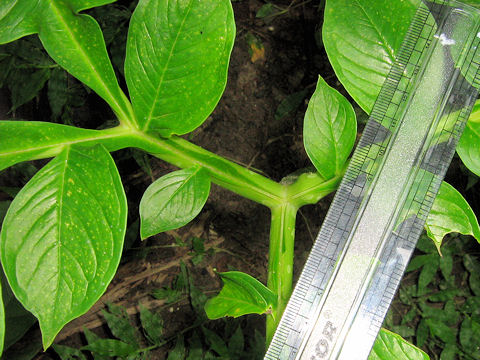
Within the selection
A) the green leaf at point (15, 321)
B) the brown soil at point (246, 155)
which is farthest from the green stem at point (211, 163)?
the green leaf at point (15, 321)

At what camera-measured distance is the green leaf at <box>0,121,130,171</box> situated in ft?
2.46

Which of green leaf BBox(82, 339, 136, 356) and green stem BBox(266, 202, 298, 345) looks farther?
green leaf BBox(82, 339, 136, 356)

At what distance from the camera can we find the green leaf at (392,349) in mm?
812

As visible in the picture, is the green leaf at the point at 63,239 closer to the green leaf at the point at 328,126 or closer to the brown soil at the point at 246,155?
the green leaf at the point at 328,126

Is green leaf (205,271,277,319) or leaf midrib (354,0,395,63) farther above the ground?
leaf midrib (354,0,395,63)

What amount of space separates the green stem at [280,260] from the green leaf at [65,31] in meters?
0.43

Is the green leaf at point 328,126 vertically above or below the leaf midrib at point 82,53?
above

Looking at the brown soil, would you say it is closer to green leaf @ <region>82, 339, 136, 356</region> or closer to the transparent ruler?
green leaf @ <region>82, 339, 136, 356</region>

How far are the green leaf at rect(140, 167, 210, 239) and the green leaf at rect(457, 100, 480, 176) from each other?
0.48m

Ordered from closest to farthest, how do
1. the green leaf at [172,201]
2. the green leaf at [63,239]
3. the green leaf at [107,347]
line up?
the green leaf at [63,239], the green leaf at [172,201], the green leaf at [107,347]

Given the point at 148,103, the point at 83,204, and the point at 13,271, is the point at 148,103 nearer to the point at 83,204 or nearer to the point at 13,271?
the point at 83,204

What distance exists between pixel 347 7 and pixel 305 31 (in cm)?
53

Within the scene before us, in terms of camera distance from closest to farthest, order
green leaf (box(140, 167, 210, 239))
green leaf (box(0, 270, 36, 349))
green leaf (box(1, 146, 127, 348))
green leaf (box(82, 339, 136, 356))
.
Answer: green leaf (box(1, 146, 127, 348)), green leaf (box(140, 167, 210, 239)), green leaf (box(0, 270, 36, 349)), green leaf (box(82, 339, 136, 356))

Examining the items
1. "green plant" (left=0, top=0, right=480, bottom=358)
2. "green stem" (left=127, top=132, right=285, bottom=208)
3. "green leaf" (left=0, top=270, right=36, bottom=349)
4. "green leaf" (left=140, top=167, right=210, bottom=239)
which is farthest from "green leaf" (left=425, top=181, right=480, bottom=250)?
"green leaf" (left=0, top=270, right=36, bottom=349)
